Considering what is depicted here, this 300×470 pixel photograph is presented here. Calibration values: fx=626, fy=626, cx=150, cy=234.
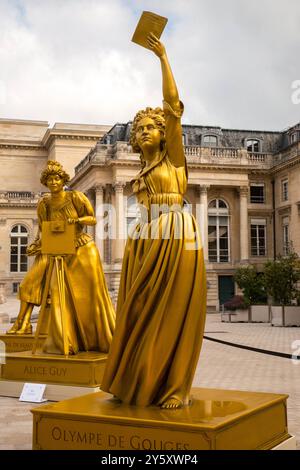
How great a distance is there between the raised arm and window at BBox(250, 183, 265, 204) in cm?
3922

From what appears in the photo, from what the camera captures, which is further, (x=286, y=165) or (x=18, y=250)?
(x=18, y=250)

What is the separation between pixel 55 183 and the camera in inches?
331

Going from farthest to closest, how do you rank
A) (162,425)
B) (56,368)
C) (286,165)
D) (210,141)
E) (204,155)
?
1. (210,141)
2. (204,155)
3. (286,165)
4. (56,368)
5. (162,425)

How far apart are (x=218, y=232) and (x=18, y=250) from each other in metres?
20.7

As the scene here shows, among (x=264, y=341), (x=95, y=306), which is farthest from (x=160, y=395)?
(x=264, y=341)

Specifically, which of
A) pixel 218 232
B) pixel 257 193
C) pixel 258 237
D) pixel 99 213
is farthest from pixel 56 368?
pixel 257 193

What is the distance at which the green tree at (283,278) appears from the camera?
2577cm

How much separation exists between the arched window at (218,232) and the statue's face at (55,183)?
33.7 meters

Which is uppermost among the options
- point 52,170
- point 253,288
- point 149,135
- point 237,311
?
point 52,170

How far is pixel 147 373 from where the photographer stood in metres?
4.25

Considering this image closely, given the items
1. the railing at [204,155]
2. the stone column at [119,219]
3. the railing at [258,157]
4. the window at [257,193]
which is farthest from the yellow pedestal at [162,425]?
the window at [257,193]

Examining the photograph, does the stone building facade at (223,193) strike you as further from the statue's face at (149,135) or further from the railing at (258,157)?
the statue's face at (149,135)

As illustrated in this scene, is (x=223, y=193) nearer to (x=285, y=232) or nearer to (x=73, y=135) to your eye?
(x=285, y=232)

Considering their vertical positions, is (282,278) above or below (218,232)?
below
